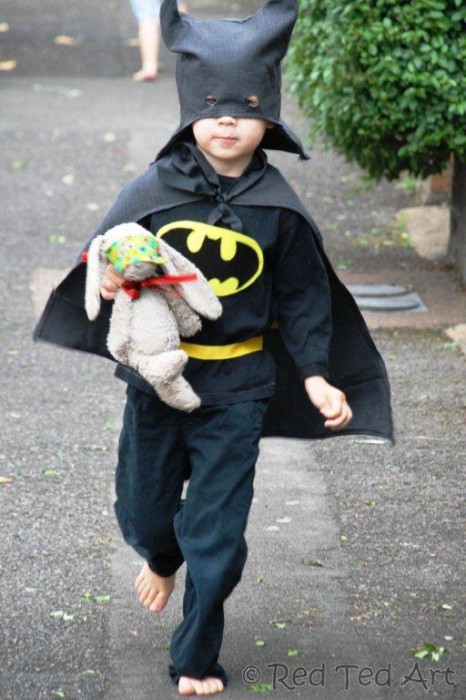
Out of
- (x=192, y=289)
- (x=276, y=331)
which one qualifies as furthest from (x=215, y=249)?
(x=276, y=331)

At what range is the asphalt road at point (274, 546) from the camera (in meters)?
3.84

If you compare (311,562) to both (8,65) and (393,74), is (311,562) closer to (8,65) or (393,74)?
(393,74)

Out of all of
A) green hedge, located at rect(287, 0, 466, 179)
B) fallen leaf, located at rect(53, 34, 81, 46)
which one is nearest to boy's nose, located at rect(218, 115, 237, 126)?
green hedge, located at rect(287, 0, 466, 179)

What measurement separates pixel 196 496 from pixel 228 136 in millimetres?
973

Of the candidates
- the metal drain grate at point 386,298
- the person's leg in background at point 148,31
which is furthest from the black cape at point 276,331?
the person's leg in background at point 148,31

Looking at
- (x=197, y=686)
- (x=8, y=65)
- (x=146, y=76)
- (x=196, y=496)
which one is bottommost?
(x=8, y=65)

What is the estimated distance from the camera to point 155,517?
3.73 m

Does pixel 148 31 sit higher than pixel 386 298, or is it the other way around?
pixel 386 298

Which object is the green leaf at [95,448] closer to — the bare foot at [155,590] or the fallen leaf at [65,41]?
the bare foot at [155,590]

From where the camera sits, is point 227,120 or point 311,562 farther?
point 311,562

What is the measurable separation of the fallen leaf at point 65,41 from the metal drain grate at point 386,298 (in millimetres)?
8961

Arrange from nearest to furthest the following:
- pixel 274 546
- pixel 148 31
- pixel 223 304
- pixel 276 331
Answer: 1. pixel 223 304
2. pixel 276 331
3. pixel 274 546
4. pixel 148 31

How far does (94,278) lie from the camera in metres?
3.49

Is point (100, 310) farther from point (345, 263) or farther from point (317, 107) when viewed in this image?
point (345, 263)
